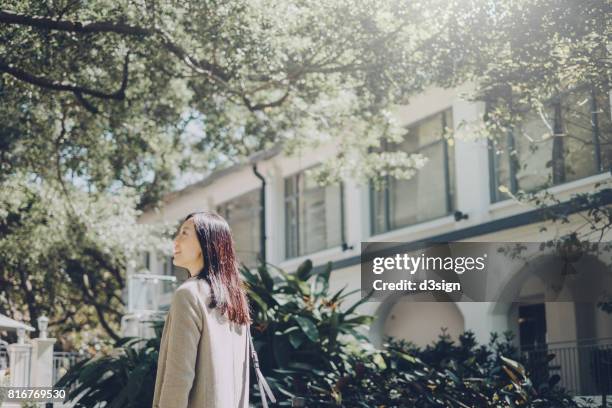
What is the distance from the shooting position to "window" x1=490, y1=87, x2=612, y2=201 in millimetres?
10188

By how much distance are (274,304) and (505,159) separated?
739cm

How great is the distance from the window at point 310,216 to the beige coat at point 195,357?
16.8m

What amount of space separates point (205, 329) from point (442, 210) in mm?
13999

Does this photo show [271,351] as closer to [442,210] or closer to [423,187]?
[442,210]

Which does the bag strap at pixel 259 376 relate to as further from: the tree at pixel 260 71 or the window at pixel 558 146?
the window at pixel 558 146

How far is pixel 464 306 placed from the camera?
16.3 metres

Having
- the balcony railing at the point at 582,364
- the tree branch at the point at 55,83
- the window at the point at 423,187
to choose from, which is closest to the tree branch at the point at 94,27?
the tree branch at the point at 55,83

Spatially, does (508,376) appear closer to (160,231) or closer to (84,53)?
(84,53)

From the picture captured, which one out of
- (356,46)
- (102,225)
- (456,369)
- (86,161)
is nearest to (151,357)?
(456,369)

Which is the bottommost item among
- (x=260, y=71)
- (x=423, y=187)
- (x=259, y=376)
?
(x=259, y=376)

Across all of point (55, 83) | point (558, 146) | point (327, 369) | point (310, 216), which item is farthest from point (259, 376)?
point (310, 216)

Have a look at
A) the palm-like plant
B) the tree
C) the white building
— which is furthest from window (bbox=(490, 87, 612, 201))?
the palm-like plant

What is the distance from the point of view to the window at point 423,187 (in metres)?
17.3

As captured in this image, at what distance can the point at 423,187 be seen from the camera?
18078 mm
